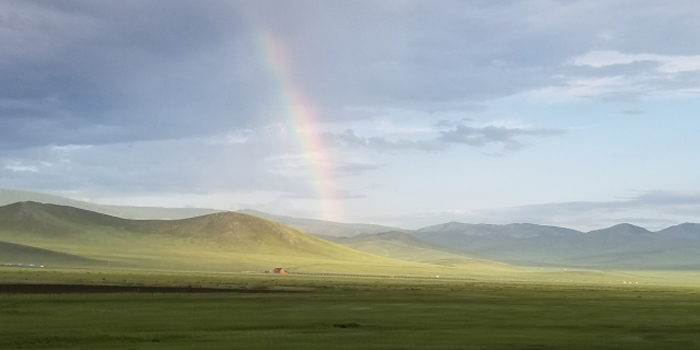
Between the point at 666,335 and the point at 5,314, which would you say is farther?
the point at 5,314

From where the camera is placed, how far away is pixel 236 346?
39875mm

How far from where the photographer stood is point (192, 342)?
136ft

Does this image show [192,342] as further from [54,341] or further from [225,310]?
[225,310]

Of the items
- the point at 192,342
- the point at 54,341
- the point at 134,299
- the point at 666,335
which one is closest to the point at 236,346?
the point at 192,342

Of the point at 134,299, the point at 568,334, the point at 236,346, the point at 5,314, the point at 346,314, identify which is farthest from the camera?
the point at 134,299

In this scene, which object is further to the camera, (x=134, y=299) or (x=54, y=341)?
(x=134, y=299)

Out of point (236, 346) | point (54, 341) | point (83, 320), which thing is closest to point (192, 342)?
point (236, 346)

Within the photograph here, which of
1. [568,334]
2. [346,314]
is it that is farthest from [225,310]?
[568,334]

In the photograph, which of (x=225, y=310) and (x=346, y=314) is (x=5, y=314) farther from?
(x=346, y=314)

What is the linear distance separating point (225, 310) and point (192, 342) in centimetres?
2185

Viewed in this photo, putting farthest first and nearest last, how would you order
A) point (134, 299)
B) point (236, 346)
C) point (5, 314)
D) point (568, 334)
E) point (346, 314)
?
point (134, 299) < point (346, 314) < point (5, 314) < point (568, 334) < point (236, 346)

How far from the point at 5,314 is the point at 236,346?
22864 millimetres

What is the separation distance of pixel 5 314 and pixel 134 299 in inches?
824

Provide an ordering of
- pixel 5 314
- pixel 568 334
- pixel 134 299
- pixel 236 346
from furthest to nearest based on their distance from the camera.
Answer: pixel 134 299, pixel 5 314, pixel 568 334, pixel 236 346
